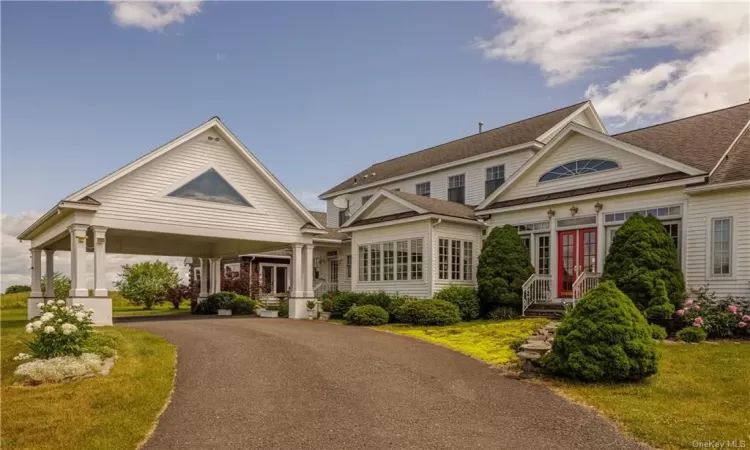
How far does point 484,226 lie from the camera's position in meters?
21.9

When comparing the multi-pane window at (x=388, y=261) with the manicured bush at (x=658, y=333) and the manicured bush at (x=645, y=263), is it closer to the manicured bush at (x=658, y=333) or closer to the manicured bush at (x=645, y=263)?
the manicured bush at (x=645, y=263)

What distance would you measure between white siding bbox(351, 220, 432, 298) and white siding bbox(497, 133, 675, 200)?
3.57 metres

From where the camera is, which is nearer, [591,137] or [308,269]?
[591,137]

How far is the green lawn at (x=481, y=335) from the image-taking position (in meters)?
12.2

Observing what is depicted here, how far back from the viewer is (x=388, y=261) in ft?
73.4

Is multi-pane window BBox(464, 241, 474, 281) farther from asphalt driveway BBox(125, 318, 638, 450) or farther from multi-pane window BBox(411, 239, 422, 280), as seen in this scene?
asphalt driveway BBox(125, 318, 638, 450)

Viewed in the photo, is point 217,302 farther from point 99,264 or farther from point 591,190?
point 591,190

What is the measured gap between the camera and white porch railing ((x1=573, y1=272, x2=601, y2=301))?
16.8 metres

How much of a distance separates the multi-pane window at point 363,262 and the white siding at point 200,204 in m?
3.30

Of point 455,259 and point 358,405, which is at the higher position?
point 455,259

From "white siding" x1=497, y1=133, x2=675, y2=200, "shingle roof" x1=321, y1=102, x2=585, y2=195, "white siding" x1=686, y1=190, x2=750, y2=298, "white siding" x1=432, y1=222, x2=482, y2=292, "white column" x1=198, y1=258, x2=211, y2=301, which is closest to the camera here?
"white siding" x1=686, y1=190, x2=750, y2=298

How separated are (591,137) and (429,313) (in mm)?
8183

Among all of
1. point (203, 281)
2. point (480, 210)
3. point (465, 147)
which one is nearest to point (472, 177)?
point (465, 147)

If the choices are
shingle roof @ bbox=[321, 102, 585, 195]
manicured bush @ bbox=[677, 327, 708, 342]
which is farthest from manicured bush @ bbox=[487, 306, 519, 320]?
shingle roof @ bbox=[321, 102, 585, 195]
